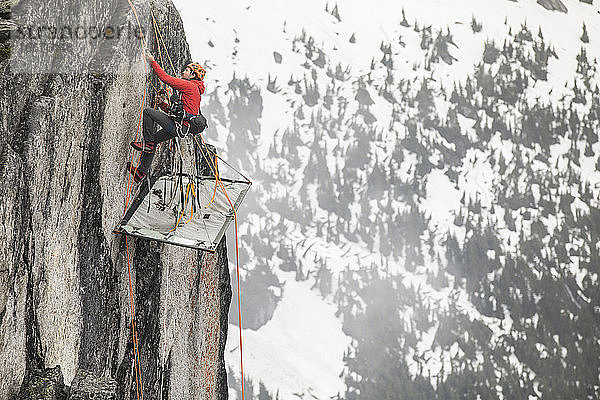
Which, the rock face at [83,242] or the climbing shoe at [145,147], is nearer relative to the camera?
the rock face at [83,242]

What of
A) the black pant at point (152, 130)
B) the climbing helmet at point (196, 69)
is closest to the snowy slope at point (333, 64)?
the black pant at point (152, 130)

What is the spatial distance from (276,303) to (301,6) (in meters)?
39.7

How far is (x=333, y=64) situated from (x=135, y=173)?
6065 cm

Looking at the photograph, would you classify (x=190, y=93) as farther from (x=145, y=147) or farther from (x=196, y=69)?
(x=145, y=147)

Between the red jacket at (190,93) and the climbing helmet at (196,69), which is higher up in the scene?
the climbing helmet at (196,69)

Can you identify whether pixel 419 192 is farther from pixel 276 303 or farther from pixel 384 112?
pixel 276 303

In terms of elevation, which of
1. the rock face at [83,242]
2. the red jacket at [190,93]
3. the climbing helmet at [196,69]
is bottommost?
the rock face at [83,242]

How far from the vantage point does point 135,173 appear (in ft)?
31.2

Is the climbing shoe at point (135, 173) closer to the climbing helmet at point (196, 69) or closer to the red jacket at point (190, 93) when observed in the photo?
the red jacket at point (190, 93)

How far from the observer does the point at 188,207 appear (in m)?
10.1

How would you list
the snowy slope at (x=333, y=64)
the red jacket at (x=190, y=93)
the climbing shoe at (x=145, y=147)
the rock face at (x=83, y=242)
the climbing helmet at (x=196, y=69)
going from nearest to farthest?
the rock face at (x=83, y=242)
the climbing shoe at (x=145, y=147)
the red jacket at (x=190, y=93)
the climbing helmet at (x=196, y=69)
the snowy slope at (x=333, y=64)

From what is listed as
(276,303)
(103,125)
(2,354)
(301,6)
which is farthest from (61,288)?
(301,6)

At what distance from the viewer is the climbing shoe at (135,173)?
941cm

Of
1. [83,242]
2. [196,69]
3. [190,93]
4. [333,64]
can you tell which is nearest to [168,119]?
[190,93]
